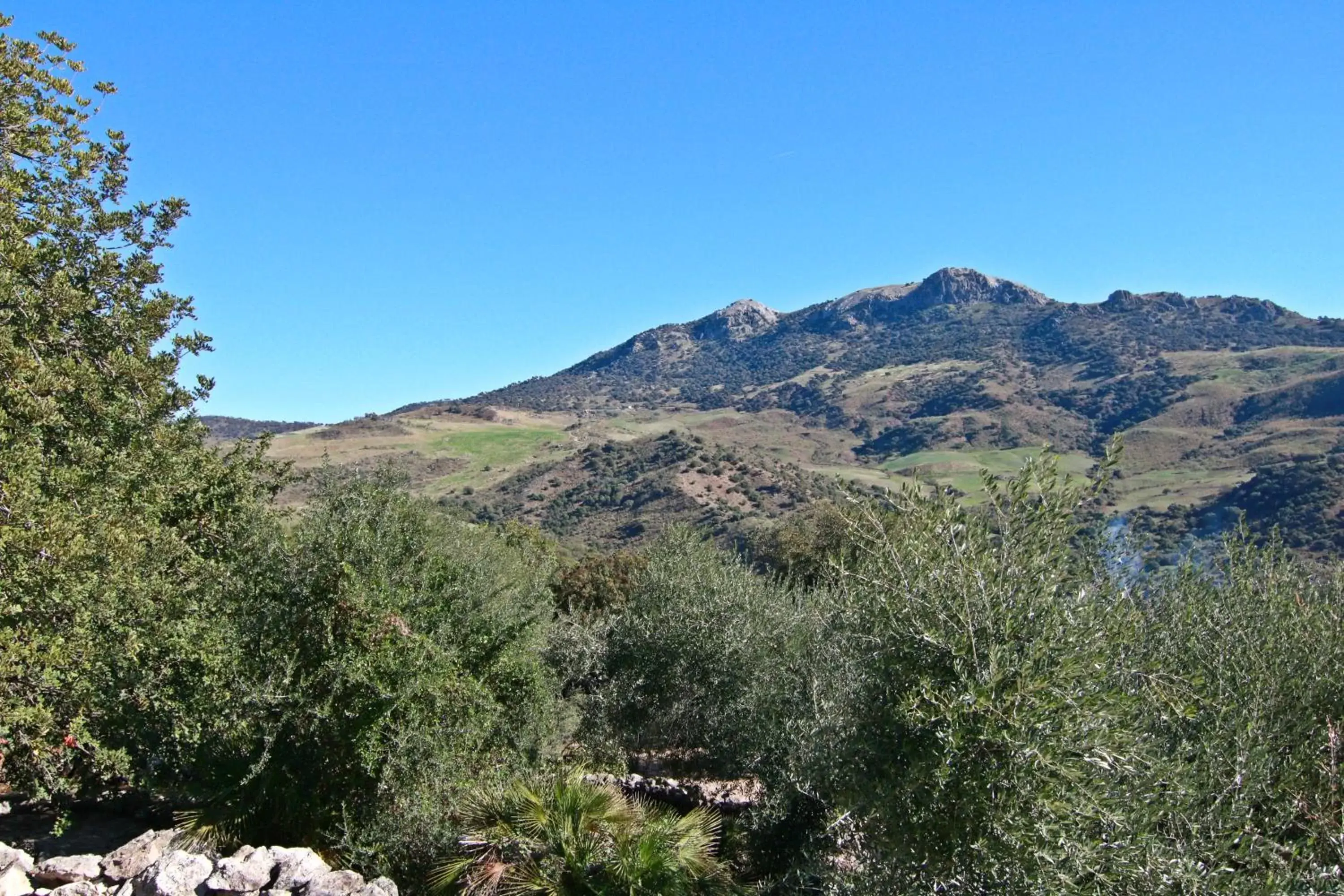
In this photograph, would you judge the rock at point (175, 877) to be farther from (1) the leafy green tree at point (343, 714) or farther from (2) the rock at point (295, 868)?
(1) the leafy green tree at point (343, 714)

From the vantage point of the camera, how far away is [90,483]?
1245cm

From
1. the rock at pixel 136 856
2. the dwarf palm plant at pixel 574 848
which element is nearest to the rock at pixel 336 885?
the dwarf palm plant at pixel 574 848

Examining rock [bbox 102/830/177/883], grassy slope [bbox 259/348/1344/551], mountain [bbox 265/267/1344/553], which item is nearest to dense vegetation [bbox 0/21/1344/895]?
rock [bbox 102/830/177/883]

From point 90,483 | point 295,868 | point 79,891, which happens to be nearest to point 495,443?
point 90,483

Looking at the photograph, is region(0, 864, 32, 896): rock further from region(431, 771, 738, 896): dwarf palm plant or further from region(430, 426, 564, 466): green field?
region(430, 426, 564, 466): green field

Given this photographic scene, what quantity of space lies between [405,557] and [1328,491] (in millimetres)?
85346

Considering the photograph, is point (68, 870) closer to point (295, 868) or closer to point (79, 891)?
point (79, 891)

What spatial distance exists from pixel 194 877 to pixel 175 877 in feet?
0.65

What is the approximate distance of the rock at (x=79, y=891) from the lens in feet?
32.1

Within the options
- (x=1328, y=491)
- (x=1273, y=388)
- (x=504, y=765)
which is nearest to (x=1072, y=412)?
(x=1273, y=388)

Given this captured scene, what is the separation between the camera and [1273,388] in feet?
454

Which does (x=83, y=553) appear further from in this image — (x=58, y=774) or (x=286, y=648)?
(x=58, y=774)

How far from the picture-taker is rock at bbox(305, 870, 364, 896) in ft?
30.9

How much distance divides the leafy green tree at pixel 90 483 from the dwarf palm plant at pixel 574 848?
4.46 metres
